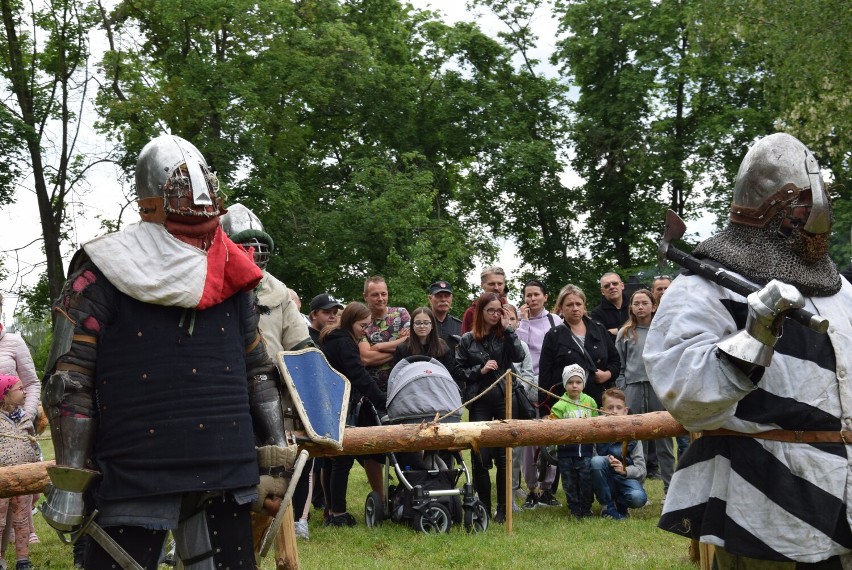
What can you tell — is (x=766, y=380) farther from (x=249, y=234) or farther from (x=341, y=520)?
(x=341, y=520)

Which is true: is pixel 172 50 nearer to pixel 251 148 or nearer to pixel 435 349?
pixel 251 148

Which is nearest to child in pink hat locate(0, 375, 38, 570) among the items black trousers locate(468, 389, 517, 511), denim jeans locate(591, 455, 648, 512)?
black trousers locate(468, 389, 517, 511)

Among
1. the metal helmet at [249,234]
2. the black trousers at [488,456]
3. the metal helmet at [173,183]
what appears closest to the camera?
the metal helmet at [173,183]

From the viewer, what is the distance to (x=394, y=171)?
25672mm

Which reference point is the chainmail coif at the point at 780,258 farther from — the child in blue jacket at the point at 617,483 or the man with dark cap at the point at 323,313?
the man with dark cap at the point at 323,313

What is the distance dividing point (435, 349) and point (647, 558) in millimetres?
2499

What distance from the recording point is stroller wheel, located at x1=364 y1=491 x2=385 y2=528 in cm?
823

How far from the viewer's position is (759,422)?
11.3 ft

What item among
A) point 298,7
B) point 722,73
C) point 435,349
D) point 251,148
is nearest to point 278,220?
point 251,148

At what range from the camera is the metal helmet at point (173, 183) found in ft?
12.5

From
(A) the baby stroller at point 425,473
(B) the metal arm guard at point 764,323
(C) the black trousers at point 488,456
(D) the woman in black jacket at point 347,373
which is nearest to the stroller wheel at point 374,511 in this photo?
(A) the baby stroller at point 425,473

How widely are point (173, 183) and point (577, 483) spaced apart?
5453mm

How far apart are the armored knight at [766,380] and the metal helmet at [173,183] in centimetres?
164

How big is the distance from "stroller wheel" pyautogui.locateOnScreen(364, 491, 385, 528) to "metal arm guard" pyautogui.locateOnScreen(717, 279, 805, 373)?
17.5 ft
